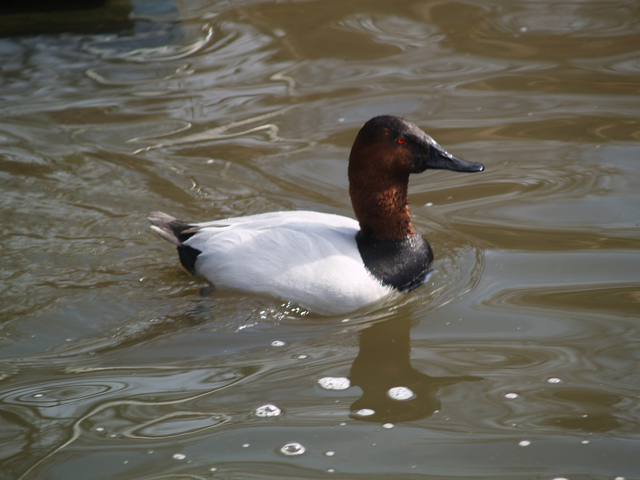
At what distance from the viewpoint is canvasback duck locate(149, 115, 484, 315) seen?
345 centimetres

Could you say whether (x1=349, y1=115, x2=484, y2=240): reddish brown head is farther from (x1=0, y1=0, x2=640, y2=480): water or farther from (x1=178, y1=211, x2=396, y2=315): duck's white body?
(x1=0, y1=0, x2=640, y2=480): water

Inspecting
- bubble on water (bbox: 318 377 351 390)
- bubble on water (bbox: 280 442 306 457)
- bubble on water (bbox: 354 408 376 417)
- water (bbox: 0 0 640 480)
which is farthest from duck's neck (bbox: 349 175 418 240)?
bubble on water (bbox: 280 442 306 457)

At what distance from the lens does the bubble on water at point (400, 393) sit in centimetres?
287

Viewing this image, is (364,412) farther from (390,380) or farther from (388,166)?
(388,166)

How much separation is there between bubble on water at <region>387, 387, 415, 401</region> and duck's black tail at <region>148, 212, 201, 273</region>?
1.49m

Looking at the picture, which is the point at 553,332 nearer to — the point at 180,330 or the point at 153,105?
the point at 180,330

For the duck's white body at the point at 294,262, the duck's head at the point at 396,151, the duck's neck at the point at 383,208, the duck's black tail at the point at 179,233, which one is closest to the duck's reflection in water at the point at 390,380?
the duck's white body at the point at 294,262

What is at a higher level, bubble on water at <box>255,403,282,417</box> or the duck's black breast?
the duck's black breast

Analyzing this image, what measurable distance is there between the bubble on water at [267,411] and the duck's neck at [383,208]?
1.25 m

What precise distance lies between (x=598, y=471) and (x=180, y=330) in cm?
210

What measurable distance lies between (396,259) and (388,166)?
1.72ft

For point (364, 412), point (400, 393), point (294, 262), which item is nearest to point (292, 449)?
point (364, 412)

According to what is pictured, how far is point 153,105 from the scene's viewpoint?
21.3 feet

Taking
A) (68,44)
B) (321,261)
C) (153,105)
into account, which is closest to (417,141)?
(321,261)
